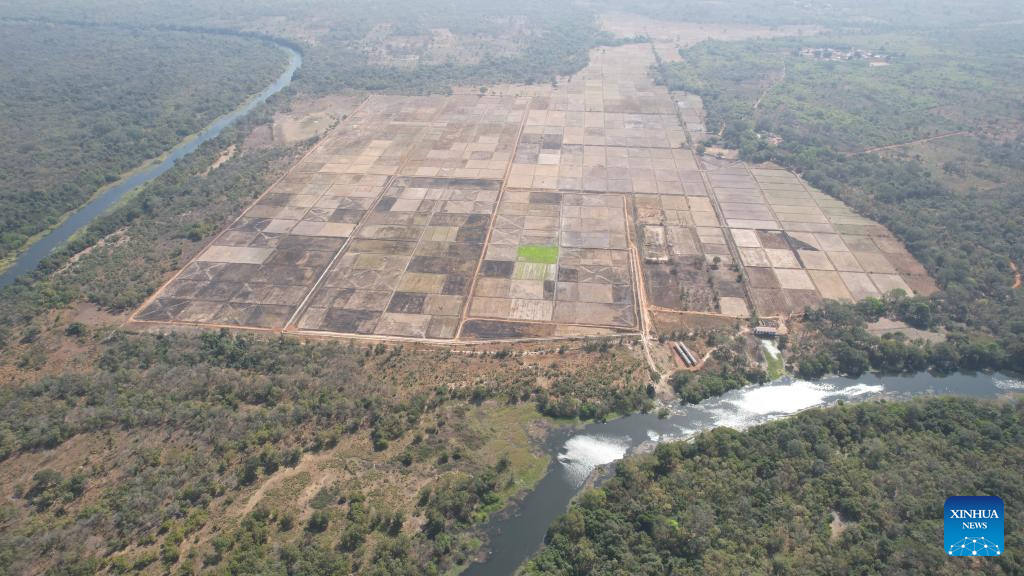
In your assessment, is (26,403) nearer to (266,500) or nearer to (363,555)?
(266,500)

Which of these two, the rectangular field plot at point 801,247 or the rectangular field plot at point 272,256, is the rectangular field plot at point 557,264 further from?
the rectangular field plot at point 272,256

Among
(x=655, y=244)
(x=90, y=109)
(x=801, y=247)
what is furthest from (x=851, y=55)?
(x=90, y=109)

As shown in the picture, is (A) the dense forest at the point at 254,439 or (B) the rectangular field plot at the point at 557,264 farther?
(B) the rectangular field plot at the point at 557,264

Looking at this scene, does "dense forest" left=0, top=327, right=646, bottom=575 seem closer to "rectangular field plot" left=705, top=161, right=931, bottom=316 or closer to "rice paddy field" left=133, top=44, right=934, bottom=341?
"rice paddy field" left=133, top=44, right=934, bottom=341

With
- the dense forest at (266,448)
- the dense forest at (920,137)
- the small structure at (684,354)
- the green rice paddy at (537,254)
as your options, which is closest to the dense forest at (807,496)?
the dense forest at (266,448)

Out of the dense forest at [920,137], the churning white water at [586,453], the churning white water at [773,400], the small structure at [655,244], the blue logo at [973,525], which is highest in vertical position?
the dense forest at [920,137]

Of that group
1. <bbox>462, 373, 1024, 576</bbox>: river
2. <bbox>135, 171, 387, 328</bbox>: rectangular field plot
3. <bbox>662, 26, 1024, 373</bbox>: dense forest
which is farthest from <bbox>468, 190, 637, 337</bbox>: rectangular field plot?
<bbox>662, 26, 1024, 373</bbox>: dense forest

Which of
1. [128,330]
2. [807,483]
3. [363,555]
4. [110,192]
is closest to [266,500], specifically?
[363,555]

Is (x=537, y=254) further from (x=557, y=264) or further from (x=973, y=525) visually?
(x=973, y=525)
